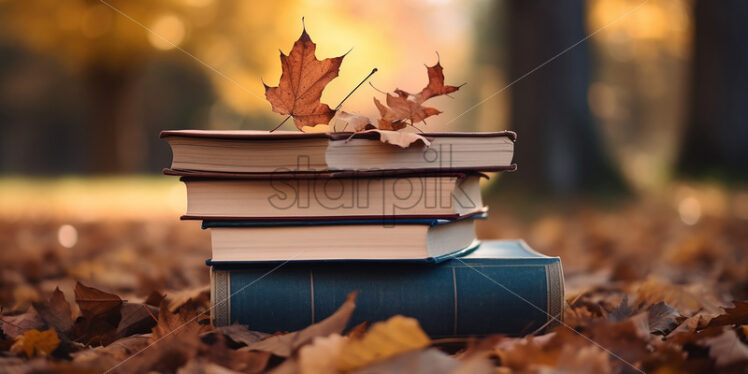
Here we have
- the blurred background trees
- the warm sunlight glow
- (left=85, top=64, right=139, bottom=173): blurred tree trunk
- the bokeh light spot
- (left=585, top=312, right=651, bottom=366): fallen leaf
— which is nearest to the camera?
(left=585, top=312, right=651, bottom=366): fallen leaf

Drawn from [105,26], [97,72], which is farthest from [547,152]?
[97,72]

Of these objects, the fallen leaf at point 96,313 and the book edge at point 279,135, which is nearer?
the book edge at point 279,135

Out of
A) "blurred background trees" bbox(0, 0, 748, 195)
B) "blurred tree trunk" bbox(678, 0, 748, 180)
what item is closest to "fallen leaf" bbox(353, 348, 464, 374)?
"blurred background trees" bbox(0, 0, 748, 195)

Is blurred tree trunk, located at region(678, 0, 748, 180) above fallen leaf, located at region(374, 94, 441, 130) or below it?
above

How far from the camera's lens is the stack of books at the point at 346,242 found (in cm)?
137

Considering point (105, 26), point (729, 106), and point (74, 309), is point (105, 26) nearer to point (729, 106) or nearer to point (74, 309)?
point (729, 106)

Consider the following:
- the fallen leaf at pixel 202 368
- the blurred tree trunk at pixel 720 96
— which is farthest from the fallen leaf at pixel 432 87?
the blurred tree trunk at pixel 720 96

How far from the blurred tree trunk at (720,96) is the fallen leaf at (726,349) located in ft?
15.9

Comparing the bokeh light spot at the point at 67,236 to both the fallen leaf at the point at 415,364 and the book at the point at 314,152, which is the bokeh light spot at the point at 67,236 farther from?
the fallen leaf at the point at 415,364

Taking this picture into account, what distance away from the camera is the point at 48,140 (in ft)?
85.7

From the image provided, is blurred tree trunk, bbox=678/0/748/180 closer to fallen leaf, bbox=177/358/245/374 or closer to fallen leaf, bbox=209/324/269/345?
fallen leaf, bbox=209/324/269/345

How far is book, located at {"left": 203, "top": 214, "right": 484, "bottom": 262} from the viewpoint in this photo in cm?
136

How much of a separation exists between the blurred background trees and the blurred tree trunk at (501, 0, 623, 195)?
0.04 feet

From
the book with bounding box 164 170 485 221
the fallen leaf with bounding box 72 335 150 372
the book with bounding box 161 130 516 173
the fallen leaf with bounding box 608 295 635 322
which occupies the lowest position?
the fallen leaf with bounding box 72 335 150 372
